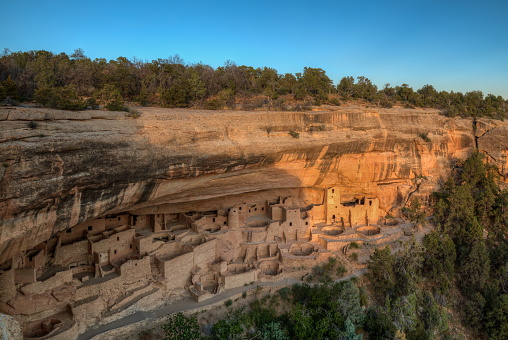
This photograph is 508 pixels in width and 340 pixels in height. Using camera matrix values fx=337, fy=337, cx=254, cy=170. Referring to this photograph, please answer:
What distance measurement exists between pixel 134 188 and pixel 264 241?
773 cm

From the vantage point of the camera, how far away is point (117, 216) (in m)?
16.4

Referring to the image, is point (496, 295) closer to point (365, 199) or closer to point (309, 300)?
point (365, 199)

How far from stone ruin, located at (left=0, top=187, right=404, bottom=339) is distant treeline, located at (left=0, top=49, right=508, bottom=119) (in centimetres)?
569

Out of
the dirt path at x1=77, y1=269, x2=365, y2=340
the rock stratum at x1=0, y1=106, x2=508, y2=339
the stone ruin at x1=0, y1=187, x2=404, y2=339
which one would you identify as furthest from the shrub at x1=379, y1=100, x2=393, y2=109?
the dirt path at x1=77, y1=269, x2=365, y2=340

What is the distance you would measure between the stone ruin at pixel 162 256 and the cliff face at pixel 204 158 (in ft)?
4.64

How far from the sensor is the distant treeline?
15752 millimetres

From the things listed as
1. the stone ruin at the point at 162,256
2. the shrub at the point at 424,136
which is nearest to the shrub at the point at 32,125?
the stone ruin at the point at 162,256

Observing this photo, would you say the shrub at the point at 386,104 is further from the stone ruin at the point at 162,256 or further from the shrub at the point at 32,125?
the shrub at the point at 32,125

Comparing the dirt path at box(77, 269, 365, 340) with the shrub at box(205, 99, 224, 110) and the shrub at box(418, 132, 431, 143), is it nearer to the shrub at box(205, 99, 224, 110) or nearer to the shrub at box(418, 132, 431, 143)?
the shrub at box(205, 99, 224, 110)

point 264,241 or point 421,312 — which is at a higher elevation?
point 264,241

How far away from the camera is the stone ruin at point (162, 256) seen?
11.5 metres

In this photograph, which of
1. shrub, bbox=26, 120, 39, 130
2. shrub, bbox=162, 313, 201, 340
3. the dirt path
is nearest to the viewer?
shrub, bbox=26, 120, 39, 130

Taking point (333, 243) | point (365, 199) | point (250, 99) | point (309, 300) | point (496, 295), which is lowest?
point (496, 295)

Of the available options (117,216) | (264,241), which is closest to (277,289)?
(264,241)
